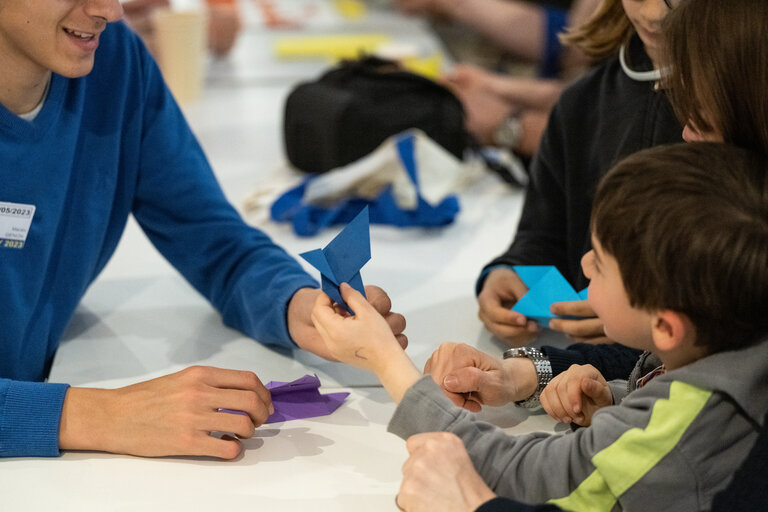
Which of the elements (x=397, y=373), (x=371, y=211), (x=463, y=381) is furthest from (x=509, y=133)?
(x=397, y=373)

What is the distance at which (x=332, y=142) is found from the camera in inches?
73.4

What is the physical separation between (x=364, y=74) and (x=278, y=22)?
1.19 m

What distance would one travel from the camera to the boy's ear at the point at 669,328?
29.2 inches

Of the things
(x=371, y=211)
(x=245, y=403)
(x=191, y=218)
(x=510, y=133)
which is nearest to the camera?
(x=245, y=403)

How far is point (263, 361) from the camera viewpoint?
1.13 m

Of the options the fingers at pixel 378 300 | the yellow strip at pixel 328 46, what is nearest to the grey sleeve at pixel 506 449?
the fingers at pixel 378 300

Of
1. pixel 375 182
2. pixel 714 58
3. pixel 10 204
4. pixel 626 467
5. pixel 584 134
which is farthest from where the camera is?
pixel 375 182

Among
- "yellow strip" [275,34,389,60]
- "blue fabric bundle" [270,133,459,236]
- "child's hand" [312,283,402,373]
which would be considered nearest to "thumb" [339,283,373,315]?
"child's hand" [312,283,402,373]

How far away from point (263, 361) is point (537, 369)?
0.34 metres

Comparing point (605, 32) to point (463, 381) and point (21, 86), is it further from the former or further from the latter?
point (21, 86)

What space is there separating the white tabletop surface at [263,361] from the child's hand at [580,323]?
0.27 feet

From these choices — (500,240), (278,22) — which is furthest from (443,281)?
(278,22)

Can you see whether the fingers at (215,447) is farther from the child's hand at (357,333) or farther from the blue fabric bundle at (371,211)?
the blue fabric bundle at (371,211)

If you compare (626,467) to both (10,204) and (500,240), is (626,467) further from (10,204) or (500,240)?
(500,240)
